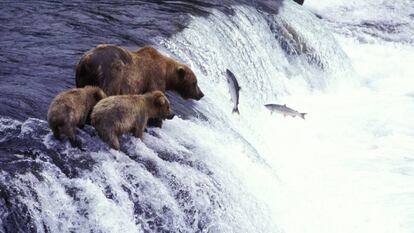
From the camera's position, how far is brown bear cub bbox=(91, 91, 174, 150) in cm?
460

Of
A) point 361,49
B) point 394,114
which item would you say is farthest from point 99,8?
point 361,49

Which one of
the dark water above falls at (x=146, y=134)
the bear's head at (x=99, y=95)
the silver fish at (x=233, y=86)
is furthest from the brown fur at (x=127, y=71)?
the silver fish at (x=233, y=86)

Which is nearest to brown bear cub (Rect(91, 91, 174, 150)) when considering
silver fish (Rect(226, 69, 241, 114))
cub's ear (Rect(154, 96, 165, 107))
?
cub's ear (Rect(154, 96, 165, 107))

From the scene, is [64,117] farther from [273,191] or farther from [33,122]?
[273,191]

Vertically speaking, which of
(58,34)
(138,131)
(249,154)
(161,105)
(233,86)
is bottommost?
(249,154)

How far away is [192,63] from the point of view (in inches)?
307

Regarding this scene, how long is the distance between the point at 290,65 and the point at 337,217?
4.73m

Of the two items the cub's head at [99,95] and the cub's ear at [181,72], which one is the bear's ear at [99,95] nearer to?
the cub's head at [99,95]

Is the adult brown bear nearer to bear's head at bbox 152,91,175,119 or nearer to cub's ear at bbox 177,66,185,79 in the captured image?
cub's ear at bbox 177,66,185,79

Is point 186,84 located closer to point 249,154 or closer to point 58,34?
point 249,154

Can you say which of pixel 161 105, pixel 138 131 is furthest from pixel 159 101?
pixel 138 131

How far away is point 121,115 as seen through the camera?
468cm

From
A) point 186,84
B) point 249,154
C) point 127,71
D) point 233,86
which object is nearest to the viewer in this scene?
point 127,71

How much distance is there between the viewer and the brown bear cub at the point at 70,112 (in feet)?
14.5
